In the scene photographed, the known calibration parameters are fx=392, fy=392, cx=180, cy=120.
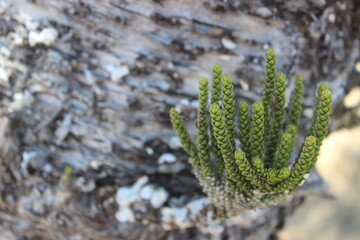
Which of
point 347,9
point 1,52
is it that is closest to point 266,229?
point 347,9

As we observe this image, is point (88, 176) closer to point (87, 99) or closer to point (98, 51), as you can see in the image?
point (87, 99)

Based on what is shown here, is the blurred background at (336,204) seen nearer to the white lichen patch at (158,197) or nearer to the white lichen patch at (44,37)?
the white lichen patch at (158,197)

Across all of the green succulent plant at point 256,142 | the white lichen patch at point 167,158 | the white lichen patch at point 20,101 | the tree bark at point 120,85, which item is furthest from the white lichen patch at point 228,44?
the white lichen patch at point 20,101

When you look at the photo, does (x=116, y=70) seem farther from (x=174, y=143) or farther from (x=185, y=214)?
(x=185, y=214)

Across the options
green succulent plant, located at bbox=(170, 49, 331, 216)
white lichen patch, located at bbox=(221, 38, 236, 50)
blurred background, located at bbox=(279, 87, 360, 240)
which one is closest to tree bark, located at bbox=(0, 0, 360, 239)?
white lichen patch, located at bbox=(221, 38, 236, 50)

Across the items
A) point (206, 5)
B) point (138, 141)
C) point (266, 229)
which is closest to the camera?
point (206, 5)

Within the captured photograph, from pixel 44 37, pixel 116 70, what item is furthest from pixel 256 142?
pixel 44 37
